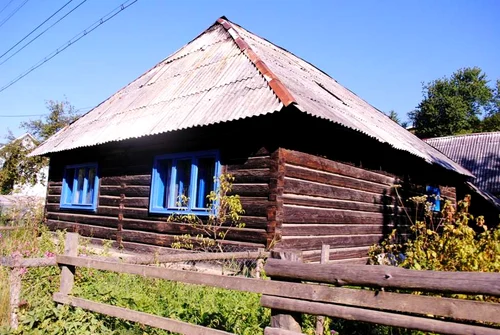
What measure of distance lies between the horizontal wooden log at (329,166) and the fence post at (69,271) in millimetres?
3505

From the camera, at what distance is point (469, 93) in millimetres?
50969

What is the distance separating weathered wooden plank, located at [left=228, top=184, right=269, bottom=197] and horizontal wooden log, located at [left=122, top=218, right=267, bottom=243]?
1.98 feet

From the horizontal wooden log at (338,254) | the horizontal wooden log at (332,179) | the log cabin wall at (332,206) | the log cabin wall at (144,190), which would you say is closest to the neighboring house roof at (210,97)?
the log cabin wall at (144,190)

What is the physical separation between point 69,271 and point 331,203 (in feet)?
16.6

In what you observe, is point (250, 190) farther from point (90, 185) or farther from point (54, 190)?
point (54, 190)

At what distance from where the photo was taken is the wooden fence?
2.09 meters

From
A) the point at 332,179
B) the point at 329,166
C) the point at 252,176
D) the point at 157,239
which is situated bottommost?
the point at 157,239

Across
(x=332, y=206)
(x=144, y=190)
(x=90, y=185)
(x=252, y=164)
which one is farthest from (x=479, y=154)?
(x=90, y=185)

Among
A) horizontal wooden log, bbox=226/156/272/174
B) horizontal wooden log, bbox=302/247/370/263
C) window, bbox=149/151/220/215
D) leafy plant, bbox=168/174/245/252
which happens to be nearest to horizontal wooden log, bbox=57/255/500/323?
leafy plant, bbox=168/174/245/252

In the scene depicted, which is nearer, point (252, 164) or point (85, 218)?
point (252, 164)

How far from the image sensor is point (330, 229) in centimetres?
789

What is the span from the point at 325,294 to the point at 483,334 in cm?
91

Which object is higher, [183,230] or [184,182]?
[184,182]

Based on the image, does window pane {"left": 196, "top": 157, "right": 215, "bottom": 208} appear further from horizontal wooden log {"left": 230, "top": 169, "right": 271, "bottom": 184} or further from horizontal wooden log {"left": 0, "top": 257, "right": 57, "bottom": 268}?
horizontal wooden log {"left": 0, "top": 257, "right": 57, "bottom": 268}
